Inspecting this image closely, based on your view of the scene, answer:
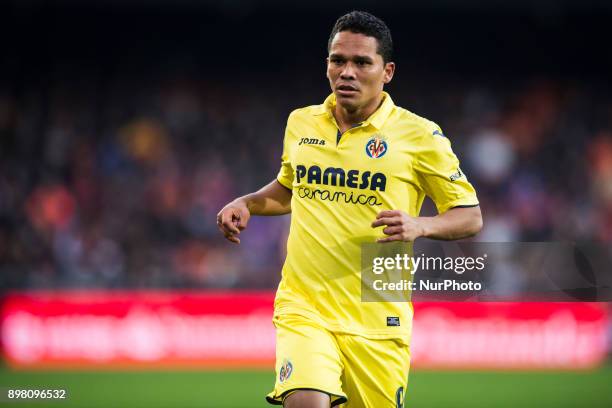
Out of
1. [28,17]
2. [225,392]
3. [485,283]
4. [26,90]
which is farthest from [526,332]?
[28,17]

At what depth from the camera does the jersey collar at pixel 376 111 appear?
191 inches

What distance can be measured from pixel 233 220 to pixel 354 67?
97cm

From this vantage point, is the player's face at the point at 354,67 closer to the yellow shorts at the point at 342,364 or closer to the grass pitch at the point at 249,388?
the yellow shorts at the point at 342,364

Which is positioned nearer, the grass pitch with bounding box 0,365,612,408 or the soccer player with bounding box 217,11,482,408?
the soccer player with bounding box 217,11,482,408

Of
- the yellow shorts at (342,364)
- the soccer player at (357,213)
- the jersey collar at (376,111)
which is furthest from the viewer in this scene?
the jersey collar at (376,111)

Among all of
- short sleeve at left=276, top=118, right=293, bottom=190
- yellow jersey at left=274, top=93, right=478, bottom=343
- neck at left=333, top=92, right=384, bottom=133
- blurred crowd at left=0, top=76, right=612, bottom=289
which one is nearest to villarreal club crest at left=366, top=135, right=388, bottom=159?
yellow jersey at left=274, top=93, right=478, bottom=343

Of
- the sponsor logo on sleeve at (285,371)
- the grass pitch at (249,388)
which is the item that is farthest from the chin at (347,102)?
the grass pitch at (249,388)

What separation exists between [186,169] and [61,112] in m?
2.60

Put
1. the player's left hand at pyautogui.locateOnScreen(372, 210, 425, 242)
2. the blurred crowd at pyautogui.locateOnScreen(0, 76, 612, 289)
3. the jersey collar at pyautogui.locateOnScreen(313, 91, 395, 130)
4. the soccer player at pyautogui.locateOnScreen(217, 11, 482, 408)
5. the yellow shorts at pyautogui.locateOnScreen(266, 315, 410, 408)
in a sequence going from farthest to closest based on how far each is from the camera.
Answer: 1. the blurred crowd at pyautogui.locateOnScreen(0, 76, 612, 289)
2. the jersey collar at pyautogui.locateOnScreen(313, 91, 395, 130)
3. the soccer player at pyautogui.locateOnScreen(217, 11, 482, 408)
4. the yellow shorts at pyautogui.locateOnScreen(266, 315, 410, 408)
5. the player's left hand at pyautogui.locateOnScreen(372, 210, 425, 242)

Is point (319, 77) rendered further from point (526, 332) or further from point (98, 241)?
point (526, 332)

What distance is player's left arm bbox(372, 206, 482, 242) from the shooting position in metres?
4.28

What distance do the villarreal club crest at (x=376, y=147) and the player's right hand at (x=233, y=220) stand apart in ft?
2.26

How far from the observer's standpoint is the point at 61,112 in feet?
55.6

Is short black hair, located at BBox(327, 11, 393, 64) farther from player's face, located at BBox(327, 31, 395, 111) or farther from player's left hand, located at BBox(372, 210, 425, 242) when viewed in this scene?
player's left hand, located at BBox(372, 210, 425, 242)
